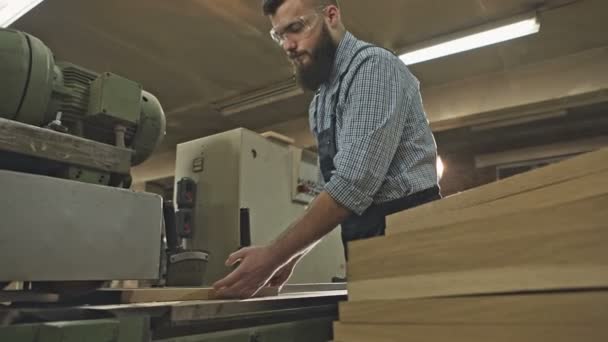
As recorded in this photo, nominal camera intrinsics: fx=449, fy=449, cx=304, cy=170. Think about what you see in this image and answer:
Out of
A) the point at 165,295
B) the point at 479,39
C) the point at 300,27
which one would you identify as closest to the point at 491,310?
the point at 165,295

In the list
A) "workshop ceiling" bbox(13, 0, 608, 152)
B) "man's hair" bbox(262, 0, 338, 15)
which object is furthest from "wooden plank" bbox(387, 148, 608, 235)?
"workshop ceiling" bbox(13, 0, 608, 152)

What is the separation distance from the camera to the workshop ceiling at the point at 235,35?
306 cm

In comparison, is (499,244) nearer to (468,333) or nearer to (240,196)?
(468,333)

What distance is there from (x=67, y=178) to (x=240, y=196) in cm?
175

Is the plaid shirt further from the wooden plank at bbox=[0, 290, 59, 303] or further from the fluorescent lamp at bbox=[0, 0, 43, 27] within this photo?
the fluorescent lamp at bbox=[0, 0, 43, 27]

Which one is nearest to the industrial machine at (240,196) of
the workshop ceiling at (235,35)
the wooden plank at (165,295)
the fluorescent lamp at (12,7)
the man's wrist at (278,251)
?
the workshop ceiling at (235,35)

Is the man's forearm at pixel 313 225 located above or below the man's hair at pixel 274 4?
below

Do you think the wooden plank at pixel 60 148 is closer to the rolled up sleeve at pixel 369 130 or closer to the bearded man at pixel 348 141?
the bearded man at pixel 348 141

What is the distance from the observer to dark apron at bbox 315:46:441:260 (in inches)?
47.0

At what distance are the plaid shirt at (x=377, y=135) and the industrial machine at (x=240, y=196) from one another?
1.54 metres

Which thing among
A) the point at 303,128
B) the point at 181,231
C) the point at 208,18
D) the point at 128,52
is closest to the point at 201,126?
the point at 303,128

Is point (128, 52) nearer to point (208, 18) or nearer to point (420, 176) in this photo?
point (208, 18)

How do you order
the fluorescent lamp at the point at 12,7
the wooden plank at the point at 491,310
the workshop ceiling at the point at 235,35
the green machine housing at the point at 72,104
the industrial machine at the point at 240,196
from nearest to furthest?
1. the wooden plank at the point at 491,310
2. the green machine housing at the point at 72,104
3. the fluorescent lamp at the point at 12,7
4. the industrial machine at the point at 240,196
5. the workshop ceiling at the point at 235,35

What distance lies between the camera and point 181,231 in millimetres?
2816
